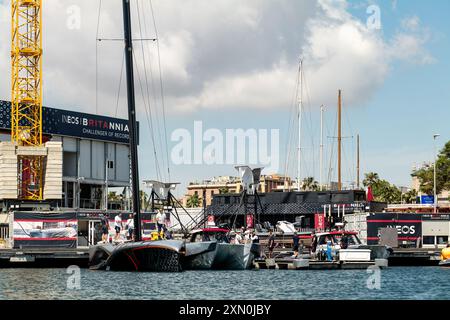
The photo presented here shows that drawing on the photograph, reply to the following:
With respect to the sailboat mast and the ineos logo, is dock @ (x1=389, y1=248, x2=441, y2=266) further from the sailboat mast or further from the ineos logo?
the sailboat mast

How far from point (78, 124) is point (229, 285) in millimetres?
97982

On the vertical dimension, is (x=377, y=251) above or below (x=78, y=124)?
below

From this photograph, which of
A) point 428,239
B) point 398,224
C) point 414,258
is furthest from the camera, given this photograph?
point 428,239

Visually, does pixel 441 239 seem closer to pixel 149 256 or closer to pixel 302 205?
pixel 302 205

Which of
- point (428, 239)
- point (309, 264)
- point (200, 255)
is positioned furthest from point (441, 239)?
point (200, 255)

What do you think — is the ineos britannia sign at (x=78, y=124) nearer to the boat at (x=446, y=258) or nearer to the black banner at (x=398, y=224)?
the black banner at (x=398, y=224)

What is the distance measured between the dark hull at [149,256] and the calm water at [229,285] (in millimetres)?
1018

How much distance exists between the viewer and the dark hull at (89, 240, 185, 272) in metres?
49.3

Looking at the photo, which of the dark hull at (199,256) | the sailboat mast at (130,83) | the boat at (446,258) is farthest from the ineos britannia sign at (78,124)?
the boat at (446,258)

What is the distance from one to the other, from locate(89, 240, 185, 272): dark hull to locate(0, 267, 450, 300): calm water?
40.1 inches

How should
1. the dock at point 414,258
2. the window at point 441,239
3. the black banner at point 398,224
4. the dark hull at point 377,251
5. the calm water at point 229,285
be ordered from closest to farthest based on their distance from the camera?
the calm water at point 229,285 → the dark hull at point 377,251 → the dock at point 414,258 → the black banner at point 398,224 → the window at point 441,239

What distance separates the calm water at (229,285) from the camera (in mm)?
36812

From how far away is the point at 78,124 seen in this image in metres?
137

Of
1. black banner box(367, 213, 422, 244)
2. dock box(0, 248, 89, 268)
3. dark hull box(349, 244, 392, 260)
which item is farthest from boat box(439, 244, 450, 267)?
dock box(0, 248, 89, 268)
